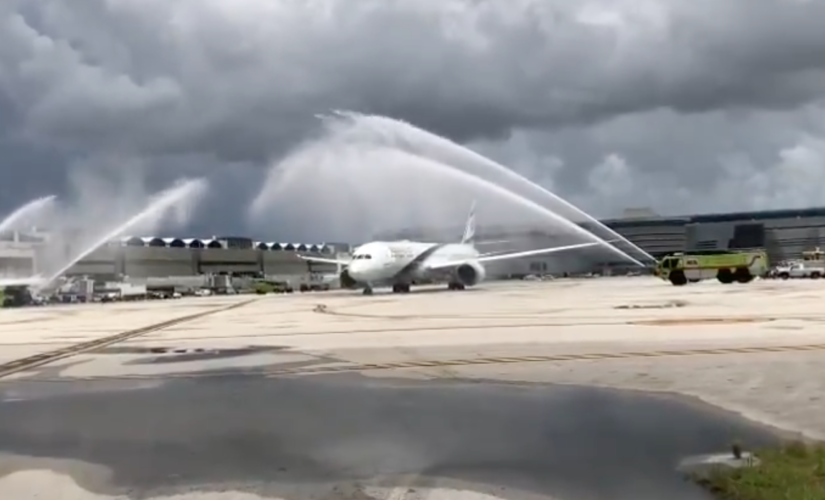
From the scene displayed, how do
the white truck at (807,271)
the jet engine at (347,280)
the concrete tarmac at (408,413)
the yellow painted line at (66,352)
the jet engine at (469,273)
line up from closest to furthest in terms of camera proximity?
the concrete tarmac at (408,413)
the yellow painted line at (66,352)
the jet engine at (347,280)
the jet engine at (469,273)
the white truck at (807,271)

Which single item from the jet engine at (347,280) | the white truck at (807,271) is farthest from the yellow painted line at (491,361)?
the white truck at (807,271)

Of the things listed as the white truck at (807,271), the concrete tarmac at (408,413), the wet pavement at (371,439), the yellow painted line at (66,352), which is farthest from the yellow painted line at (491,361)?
the white truck at (807,271)

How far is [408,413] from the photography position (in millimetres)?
14305

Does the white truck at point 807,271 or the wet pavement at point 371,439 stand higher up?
the white truck at point 807,271

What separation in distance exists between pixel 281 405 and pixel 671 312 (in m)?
26.4

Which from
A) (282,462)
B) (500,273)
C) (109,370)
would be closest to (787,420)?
(282,462)

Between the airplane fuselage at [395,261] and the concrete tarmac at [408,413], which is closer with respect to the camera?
the concrete tarmac at [408,413]

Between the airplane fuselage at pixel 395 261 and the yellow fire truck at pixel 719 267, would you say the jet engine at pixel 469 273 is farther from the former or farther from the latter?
the yellow fire truck at pixel 719 267

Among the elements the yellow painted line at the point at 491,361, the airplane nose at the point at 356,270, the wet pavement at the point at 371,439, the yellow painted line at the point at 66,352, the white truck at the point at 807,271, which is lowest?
the wet pavement at the point at 371,439

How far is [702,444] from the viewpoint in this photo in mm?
11367

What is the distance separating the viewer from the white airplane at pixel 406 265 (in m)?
76.0

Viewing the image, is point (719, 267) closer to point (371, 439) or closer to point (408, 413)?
point (408, 413)

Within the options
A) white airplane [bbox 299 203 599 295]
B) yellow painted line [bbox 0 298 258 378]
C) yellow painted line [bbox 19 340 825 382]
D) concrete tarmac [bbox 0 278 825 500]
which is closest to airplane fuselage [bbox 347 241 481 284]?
white airplane [bbox 299 203 599 295]

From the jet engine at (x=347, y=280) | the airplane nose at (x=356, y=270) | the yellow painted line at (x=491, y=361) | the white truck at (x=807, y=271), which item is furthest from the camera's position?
the white truck at (x=807, y=271)
